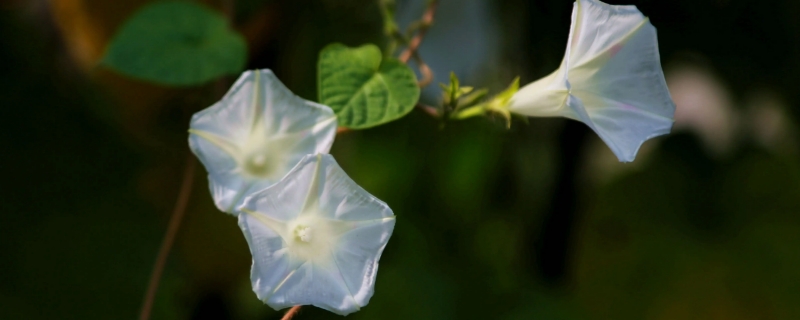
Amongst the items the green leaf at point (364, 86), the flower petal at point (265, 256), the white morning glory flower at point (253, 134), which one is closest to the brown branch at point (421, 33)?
the green leaf at point (364, 86)

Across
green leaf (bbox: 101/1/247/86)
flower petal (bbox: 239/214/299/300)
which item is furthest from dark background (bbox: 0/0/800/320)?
flower petal (bbox: 239/214/299/300)

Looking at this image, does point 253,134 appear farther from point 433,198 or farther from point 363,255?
point 433,198

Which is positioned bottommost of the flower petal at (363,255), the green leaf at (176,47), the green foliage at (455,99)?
the flower petal at (363,255)

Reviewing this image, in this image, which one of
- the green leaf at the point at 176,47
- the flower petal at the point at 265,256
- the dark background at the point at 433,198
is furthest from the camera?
the dark background at the point at 433,198

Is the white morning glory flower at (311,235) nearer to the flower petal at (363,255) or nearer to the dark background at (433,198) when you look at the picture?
the flower petal at (363,255)

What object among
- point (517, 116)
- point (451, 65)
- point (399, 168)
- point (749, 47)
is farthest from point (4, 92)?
point (749, 47)
